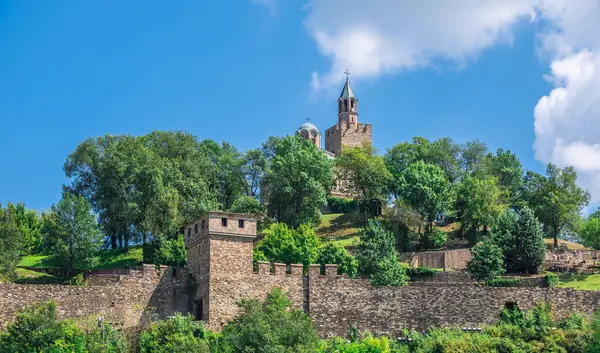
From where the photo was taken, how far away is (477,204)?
64.0m

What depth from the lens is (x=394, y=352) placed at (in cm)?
3997

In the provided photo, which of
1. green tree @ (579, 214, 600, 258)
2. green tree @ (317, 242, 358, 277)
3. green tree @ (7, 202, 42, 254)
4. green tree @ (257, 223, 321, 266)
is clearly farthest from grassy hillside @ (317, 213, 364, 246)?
green tree @ (7, 202, 42, 254)

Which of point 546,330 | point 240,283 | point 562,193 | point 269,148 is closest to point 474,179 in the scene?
point 562,193

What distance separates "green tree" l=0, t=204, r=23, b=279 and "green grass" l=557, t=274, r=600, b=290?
29245 mm

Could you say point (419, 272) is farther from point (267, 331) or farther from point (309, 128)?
point (309, 128)

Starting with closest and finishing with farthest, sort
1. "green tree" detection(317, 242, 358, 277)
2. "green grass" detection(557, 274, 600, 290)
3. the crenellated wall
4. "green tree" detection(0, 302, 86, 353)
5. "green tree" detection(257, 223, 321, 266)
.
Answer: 1. "green tree" detection(0, 302, 86, 353)
2. the crenellated wall
3. "green tree" detection(317, 242, 358, 277)
4. "green grass" detection(557, 274, 600, 290)
5. "green tree" detection(257, 223, 321, 266)

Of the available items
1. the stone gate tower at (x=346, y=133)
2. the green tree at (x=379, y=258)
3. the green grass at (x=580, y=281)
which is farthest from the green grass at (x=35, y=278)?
the stone gate tower at (x=346, y=133)

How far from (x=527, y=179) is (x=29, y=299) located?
46.1m

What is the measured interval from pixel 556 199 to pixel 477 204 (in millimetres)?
6305

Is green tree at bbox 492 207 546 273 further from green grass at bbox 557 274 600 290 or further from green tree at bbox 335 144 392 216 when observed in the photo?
green tree at bbox 335 144 392 216

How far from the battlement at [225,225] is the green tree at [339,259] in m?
10.3

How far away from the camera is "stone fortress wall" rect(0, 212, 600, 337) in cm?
3966

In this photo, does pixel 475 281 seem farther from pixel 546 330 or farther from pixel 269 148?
pixel 269 148

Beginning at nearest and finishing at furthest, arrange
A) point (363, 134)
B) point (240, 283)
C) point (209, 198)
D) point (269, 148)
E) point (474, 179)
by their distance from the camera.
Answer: point (240, 283)
point (209, 198)
point (474, 179)
point (269, 148)
point (363, 134)
